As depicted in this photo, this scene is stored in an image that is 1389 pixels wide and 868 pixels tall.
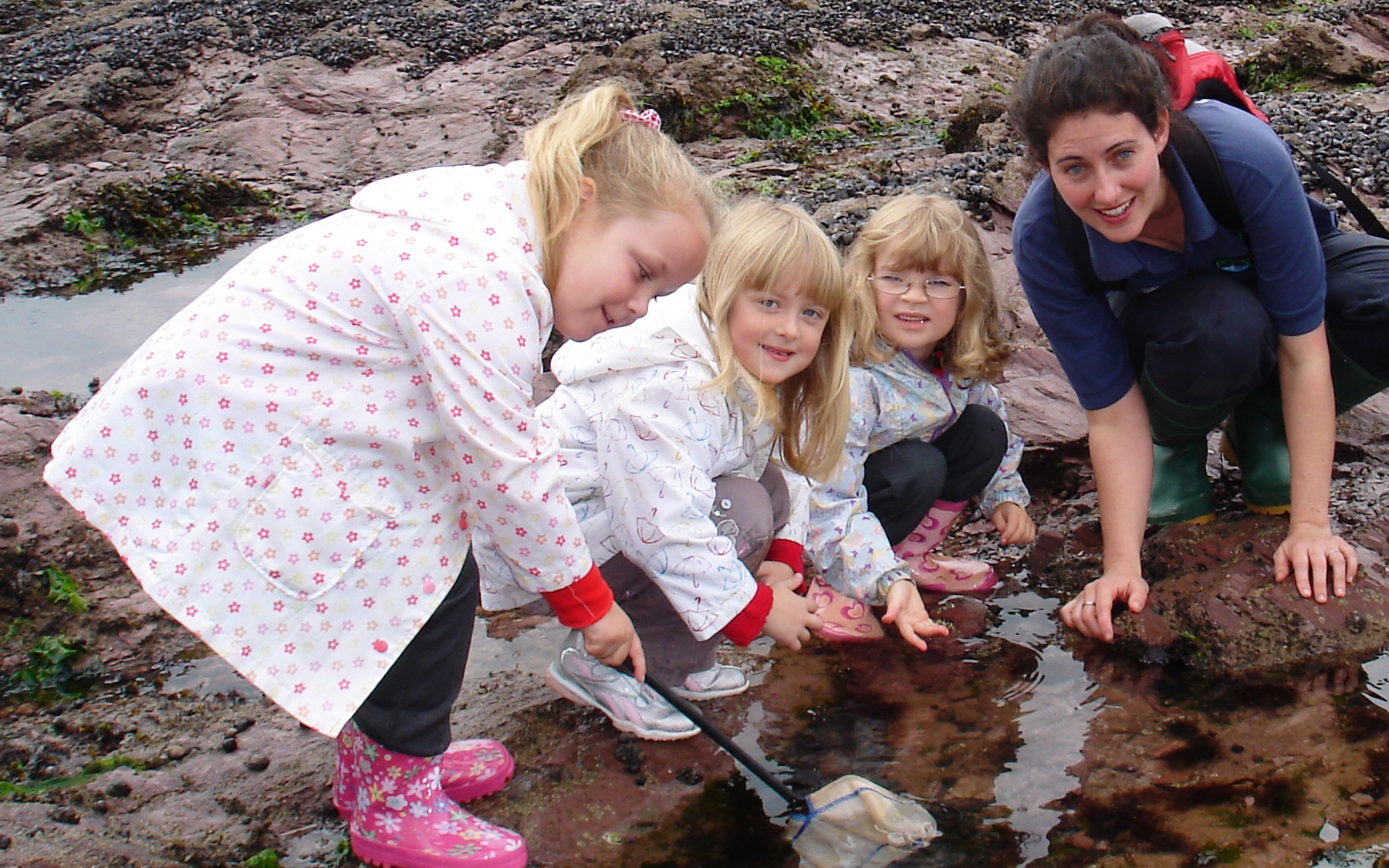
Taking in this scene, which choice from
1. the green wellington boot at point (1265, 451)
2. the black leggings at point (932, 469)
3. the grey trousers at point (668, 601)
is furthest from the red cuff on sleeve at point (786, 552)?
the green wellington boot at point (1265, 451)

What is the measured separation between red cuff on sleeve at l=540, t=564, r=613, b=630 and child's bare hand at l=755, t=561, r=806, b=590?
2.41 feet

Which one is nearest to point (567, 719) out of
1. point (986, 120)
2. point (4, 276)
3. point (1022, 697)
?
point (1022, 697)

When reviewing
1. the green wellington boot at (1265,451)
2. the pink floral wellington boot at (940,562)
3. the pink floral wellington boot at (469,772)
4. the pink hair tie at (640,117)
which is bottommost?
the pink floral wellington boot at (940,562)

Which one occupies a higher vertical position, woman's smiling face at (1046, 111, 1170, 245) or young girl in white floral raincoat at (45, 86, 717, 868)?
woman's smiling face at (1046, 111, 1170, 245)

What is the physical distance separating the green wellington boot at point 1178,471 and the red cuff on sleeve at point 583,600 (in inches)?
64.5

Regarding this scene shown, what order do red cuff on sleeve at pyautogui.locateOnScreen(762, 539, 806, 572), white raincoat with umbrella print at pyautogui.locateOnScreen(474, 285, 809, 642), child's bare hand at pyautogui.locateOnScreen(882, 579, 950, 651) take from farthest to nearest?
red cuff on sleeve at pyautogui.locateOnScreen(762, 539, 806, 572), child's bare hand at pyautogui.locateOnScreen(882, 579, 950, 651), white raincoat with umbrella print at pyautogui.locateOnScreen(474, 285, 809, 642)

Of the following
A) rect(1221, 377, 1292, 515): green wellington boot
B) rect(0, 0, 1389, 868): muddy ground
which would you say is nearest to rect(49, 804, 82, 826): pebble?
rect(0, 0, 1389, 868): muddy ground

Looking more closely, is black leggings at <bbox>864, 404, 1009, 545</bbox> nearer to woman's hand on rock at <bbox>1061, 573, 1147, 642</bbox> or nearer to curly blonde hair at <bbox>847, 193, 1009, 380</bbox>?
curly blonde hair at <bbox>847, 193, 1009, 380</bbox>

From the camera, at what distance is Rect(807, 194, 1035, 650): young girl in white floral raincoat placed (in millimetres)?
2791

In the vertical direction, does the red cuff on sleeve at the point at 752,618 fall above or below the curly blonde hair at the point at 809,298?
below

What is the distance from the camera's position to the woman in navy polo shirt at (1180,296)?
2344 millimetres

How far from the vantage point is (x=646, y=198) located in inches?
75.7

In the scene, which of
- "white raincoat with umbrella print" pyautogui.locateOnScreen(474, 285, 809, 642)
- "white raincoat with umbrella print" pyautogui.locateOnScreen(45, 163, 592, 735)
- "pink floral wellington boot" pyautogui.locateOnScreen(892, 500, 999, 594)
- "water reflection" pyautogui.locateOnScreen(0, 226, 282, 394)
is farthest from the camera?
"water reflection" pyautogui.locateOnScreen(0, 226, 282, 394)

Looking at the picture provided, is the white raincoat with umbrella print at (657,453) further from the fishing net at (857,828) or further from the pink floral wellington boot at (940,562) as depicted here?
the pink floral wellington boot at (940,562)
